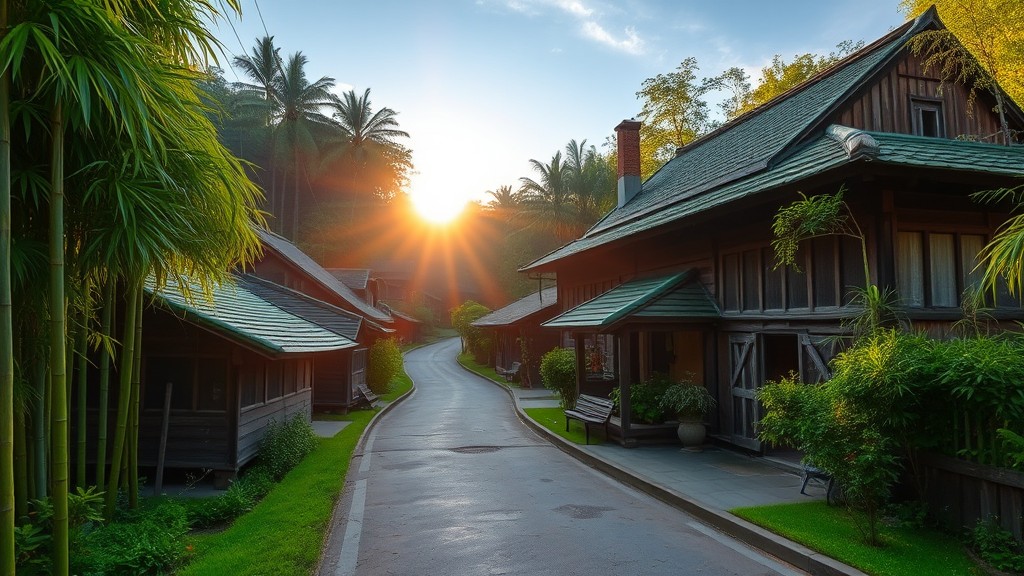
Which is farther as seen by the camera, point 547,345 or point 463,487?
point 547,345

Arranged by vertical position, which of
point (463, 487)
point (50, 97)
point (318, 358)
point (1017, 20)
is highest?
point (1017, 20)

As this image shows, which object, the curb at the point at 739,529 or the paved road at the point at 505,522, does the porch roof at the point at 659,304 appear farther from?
the paved road at the point at 505,522

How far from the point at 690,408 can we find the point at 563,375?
6.06m

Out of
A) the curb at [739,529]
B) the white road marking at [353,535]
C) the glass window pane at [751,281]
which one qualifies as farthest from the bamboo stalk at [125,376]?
the glass window pane at [751,281]

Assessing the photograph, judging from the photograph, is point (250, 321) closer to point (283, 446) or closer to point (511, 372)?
point (283, 446)

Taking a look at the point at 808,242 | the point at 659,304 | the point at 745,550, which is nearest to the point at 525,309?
the point at 659,304

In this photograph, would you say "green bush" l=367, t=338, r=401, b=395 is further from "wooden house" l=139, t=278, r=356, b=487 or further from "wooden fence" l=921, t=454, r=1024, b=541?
"wooden fence" l=921, t=454, r=1024, b=541

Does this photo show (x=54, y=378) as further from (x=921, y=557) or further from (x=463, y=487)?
(x=921, y=557)

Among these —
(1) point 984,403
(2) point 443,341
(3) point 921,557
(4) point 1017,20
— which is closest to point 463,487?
(3) point 921,557

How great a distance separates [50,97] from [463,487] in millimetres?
7216

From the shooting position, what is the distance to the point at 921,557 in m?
5.59

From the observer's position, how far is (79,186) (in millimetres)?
5000

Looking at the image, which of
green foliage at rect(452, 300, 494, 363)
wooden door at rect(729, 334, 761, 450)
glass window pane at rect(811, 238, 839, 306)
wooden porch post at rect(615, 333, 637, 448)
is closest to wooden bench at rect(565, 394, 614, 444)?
wooden porch post at rect(615, 333, 637, 448)

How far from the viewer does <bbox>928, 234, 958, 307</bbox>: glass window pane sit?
28.0 feet
